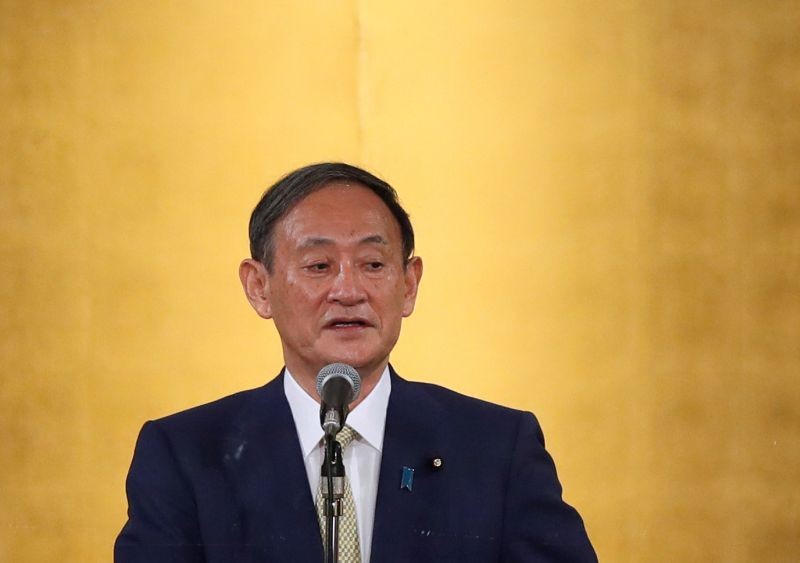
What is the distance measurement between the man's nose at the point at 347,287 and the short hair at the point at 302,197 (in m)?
0.14

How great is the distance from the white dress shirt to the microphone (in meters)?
0.58

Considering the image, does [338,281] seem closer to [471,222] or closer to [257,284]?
[257,284]

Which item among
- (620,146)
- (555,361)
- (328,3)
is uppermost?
(328,3)

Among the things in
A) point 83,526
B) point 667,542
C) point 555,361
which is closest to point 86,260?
point 83,526

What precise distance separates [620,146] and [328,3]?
30.0 inches

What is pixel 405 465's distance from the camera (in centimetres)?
219

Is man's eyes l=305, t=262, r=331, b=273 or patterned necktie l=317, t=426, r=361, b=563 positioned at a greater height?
man's eyes l=305, t=262, r=331, b=273

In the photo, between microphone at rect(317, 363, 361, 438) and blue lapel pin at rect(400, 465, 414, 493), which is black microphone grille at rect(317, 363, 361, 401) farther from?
blue lapel pin at rect(400, 465, 414, 493)

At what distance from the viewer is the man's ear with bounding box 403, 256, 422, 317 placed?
2.29 m

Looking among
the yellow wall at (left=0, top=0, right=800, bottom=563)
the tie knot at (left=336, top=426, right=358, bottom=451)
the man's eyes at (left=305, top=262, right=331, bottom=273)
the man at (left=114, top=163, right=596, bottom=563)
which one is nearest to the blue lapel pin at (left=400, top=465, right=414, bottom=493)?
the man at (left=114, top=163, right=596, bottom=563)

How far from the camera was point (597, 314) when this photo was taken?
272 cm

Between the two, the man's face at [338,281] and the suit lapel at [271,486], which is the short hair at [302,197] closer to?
the man's face at [338,281]

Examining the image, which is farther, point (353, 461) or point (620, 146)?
point (620, 146)

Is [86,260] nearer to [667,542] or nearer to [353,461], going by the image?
[353,461]
